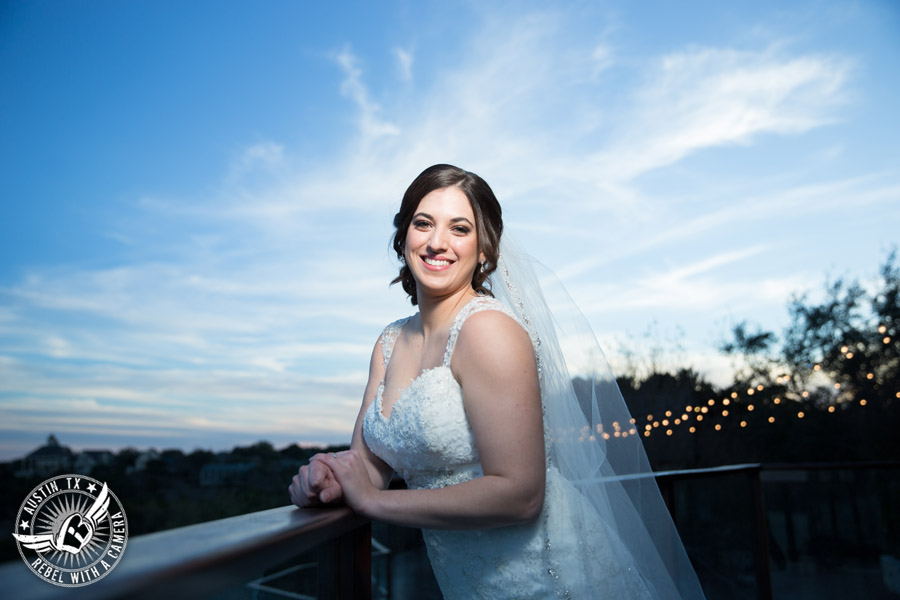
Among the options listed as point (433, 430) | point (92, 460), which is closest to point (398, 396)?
point (433, 430)

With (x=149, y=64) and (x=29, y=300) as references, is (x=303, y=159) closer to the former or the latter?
Answer: (x=149, y=64)

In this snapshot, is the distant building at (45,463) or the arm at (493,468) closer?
the arm at (493,468)

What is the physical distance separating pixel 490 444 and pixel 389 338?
759 millimetres

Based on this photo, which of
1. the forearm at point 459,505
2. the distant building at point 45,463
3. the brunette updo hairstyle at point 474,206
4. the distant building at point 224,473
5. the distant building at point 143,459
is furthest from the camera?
the distant building at point 143,459

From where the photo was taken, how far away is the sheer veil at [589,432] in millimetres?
1744

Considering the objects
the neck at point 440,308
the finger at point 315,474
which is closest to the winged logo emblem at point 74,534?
the finger at point 315,474

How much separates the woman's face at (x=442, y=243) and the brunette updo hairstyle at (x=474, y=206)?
0.02 meters

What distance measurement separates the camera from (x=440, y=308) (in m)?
1.86

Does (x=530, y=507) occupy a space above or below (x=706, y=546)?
above

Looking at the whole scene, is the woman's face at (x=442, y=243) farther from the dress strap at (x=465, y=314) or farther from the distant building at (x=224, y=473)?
the distant building at (x=224, y=473)

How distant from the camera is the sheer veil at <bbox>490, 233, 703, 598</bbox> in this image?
1.74 m

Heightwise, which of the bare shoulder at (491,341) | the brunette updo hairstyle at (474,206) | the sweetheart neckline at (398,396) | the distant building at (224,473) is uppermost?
the brunette updo hairstyle at (474,206)
